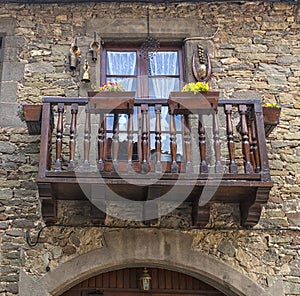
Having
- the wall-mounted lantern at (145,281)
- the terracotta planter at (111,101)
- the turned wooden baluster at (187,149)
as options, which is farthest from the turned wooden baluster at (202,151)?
the wall-mounted lantern at (145,281)

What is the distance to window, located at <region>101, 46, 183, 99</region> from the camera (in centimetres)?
654

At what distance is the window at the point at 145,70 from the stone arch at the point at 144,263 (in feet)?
5.97

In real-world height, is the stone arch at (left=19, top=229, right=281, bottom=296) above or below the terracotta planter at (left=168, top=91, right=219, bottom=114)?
below

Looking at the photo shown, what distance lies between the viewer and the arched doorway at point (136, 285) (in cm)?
569

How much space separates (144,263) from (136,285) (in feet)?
1.10

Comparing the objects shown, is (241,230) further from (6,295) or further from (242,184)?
(6,295)

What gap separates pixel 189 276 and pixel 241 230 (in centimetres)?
76

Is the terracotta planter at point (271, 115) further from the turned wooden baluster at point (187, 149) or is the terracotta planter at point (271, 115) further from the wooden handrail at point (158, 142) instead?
the turned wooden baluster at point (187, 149)

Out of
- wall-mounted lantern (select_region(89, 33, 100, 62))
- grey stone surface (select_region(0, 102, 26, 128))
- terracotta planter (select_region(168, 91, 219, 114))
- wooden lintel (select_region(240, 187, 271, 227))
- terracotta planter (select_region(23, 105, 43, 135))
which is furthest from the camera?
wall-mounted lantern (select_region(89, 33, 100, 62))

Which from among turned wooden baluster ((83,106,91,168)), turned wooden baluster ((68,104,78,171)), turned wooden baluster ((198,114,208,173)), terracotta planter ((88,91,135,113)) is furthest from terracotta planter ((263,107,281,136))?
turned wooden baluster ((68,104,78,171))

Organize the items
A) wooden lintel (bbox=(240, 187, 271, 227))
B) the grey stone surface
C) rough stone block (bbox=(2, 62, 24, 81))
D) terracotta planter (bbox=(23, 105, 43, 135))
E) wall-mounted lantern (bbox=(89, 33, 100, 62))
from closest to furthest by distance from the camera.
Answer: wooden lintel (bbox=(240, 187, 271, 227))
terracotta planter (bbox=(23, 105, 43, 135))
the grey stone surface
rough stone block (bbox=(2, 62, 24, 81))
wall-mounted lantern (bbox=(89, 33, 100, 62))

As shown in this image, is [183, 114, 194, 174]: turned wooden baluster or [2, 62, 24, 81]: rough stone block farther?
[2, 62, 24, 81]: rough stone block

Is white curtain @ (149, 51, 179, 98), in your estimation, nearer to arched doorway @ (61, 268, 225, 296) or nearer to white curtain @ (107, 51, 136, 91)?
white curtain @ (107, 51, 136, 91)

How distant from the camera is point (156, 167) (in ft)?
16.8
